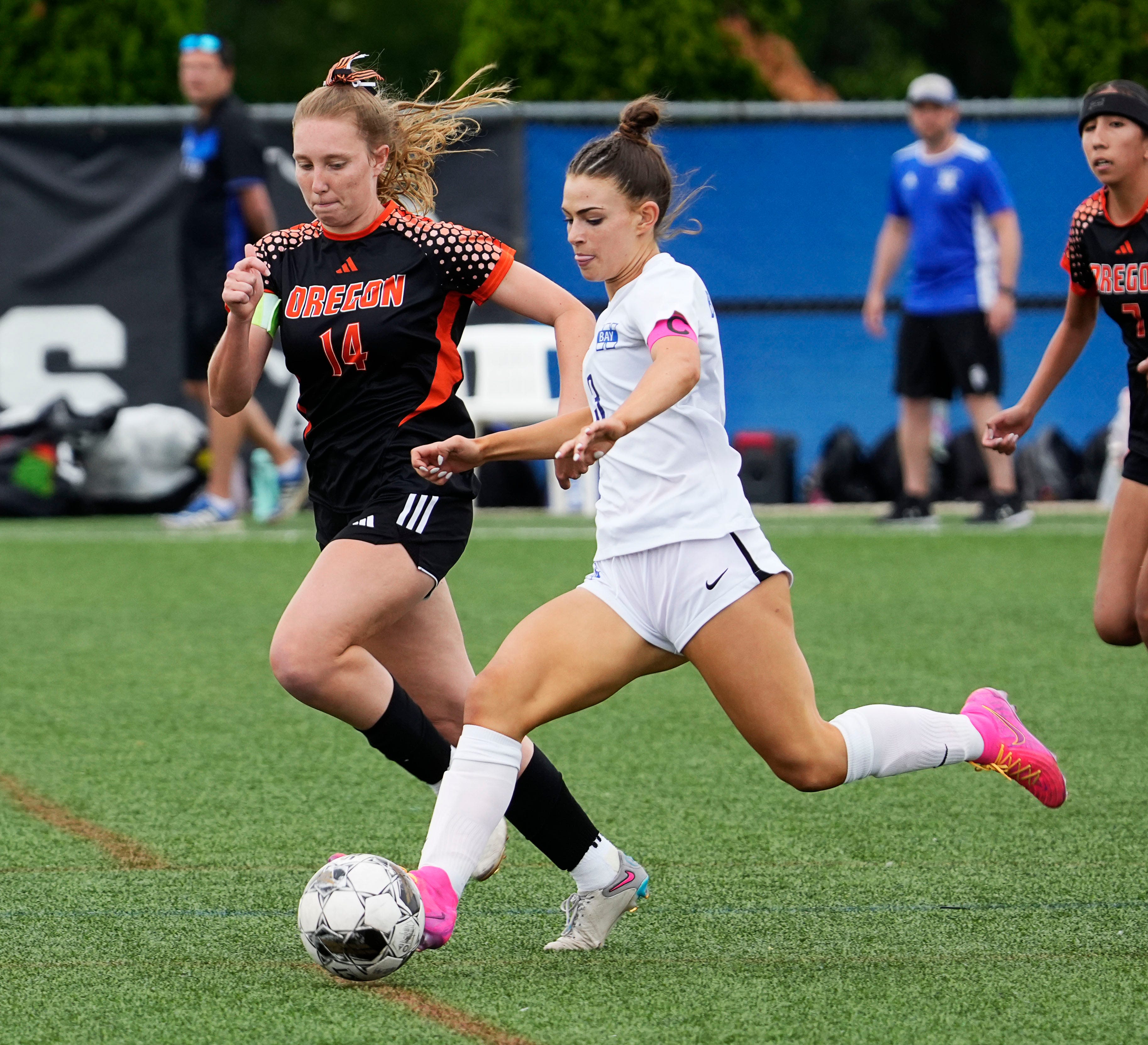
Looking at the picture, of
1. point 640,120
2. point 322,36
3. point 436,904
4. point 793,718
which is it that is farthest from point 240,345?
point 322,36

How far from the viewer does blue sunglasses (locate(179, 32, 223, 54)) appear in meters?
10.6

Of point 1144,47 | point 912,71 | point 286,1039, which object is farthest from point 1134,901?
point 912,71

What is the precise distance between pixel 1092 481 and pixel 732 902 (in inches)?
369

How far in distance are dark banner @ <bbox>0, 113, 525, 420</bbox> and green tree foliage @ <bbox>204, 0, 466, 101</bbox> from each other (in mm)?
18298

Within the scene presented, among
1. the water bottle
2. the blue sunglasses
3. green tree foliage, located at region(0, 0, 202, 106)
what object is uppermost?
green tree foliage, located at region(0, 0, 202, 106)

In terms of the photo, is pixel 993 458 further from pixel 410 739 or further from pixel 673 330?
pixel 673 330

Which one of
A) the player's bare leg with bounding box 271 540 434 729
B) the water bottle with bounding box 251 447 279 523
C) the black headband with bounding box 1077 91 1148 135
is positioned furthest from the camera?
the water bottle with bounding box 251 447 279 523

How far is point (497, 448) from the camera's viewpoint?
3615mm

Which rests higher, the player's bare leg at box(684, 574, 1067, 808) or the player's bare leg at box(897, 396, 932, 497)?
the player's bare leg at box(684, 574, 1067, 808)

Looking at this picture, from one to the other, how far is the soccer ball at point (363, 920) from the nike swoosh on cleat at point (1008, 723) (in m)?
1.55

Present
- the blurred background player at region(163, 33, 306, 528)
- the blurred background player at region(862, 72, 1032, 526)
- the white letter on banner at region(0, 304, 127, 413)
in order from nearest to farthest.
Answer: the blurred background player at region(163, 33, 306, 528), the blurred background player at region(862, 72, 1032, 526), the white letter on banner at region(0, 304, 127, 413)

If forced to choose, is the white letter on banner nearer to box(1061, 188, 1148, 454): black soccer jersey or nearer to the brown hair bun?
box(1061, 188, 1148, 454): black soccer jersey

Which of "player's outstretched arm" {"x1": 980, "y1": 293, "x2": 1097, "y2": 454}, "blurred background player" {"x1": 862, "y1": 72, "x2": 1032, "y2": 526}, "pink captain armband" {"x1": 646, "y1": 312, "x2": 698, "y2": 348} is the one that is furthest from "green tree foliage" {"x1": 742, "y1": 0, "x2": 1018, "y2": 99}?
"pink captain armband" {"x1": 646, "y1": 312, "x2": 698, "y2": 348}

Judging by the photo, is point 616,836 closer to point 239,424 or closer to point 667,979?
point 667,979
